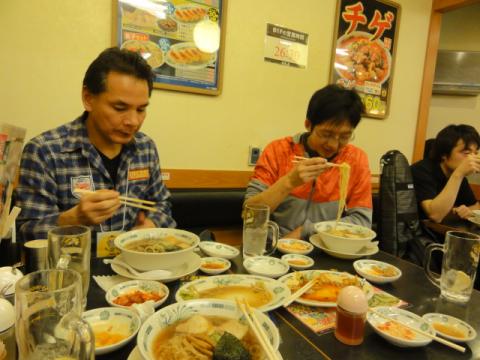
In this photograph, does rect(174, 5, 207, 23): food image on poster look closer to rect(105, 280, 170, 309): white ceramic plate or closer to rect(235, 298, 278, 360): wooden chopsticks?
rect(105, 280, 170, 309): white ceramic plate

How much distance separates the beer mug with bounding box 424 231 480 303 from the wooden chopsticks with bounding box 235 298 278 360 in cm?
72

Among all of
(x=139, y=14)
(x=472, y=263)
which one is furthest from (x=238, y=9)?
(x=472, y=263)

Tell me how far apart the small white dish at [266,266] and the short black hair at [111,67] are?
3.18 ft

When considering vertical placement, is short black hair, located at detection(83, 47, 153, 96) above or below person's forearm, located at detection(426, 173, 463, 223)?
above

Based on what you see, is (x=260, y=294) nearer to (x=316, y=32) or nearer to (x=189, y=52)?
(x=189, y=52)

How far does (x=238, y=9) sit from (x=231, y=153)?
114cm

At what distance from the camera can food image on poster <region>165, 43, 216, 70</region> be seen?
2.42 metres

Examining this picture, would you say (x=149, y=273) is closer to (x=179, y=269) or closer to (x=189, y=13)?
(x=179, y=269)

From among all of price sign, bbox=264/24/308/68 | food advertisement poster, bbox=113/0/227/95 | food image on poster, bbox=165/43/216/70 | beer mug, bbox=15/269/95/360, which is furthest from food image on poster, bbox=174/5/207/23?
beer mug, bbox=15/269/95/360

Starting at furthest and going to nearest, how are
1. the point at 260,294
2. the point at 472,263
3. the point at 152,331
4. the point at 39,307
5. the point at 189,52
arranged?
the point at 189,52 → the point at 472,263 → the point at 260,294 → the point at 152,331 → the point at 39,307

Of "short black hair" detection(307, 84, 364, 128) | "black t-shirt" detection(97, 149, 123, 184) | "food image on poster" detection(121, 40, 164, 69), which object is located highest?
"food image on poster" detection(121, 40, 164, 69)

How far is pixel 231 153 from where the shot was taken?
281 cm

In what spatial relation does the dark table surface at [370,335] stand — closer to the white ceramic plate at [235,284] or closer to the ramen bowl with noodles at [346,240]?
the white ceramic plate at [235,284]

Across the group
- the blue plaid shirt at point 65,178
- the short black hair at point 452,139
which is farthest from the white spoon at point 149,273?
the short black hair at point 452,139
